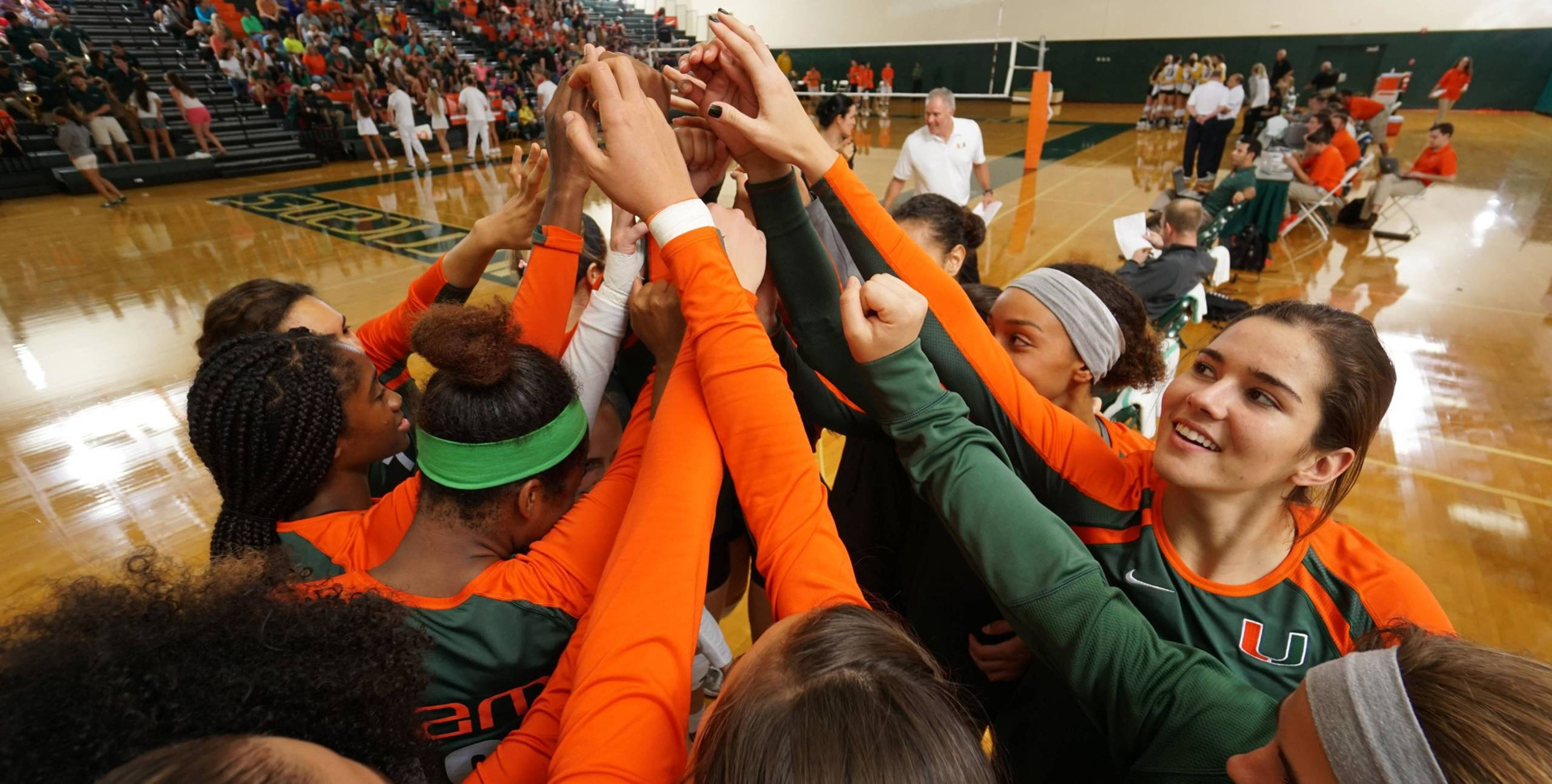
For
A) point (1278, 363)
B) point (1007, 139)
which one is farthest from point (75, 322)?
point (1007, 139)

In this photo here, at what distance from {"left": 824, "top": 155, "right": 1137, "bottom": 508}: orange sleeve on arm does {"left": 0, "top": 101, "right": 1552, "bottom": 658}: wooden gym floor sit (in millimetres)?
921

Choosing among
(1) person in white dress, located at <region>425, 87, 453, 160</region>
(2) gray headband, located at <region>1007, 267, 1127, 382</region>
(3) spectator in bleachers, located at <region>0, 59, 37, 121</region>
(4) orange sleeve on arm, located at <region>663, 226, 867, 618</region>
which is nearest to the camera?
(4) orange sleeve on arm, located at <region>663, 226, 867, 618</region>

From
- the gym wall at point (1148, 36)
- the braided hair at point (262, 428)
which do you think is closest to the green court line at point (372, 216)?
the braided hair at point (262, 428)

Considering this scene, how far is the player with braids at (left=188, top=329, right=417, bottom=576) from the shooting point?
1.12 m

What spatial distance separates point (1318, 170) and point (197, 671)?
9.17 meters

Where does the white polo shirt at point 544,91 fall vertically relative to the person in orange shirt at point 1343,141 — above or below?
above

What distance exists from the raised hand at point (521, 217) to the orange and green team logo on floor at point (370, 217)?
3919 millimetres

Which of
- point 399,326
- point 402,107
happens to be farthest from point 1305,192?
point 402,107

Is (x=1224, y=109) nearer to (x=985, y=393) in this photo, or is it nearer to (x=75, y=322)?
(x=985, y=393)

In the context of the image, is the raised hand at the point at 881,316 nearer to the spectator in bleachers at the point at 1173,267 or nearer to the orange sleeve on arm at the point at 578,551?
the orange sleeve on arm at the point at 578,551

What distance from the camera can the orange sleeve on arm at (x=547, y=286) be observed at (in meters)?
1.38

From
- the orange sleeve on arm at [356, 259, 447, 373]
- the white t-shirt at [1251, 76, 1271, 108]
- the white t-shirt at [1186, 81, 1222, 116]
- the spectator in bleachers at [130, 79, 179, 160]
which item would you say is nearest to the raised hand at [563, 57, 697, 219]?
the orange sleeve on arm at [356, 259, 447, 373]

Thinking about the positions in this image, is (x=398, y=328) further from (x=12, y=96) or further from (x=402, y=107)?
(x=12, y=96)

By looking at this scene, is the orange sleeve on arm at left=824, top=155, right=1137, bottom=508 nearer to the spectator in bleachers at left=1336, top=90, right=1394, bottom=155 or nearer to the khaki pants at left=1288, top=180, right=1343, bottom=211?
the khaki pants at left=1288, top=180, right=1343, bottom=211
